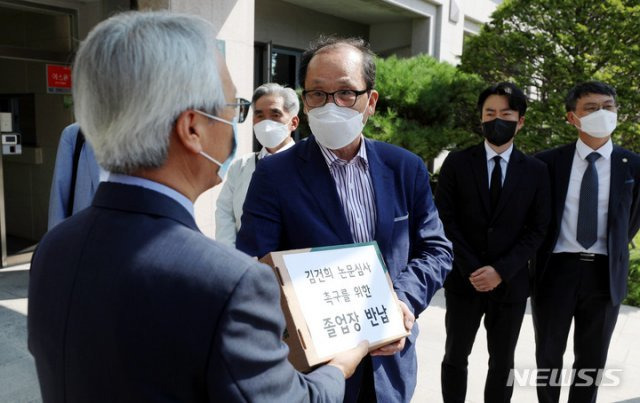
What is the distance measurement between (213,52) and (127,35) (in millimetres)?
172

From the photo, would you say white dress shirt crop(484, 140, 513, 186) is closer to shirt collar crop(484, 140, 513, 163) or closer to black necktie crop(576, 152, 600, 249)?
shirt collar crop(484, 140, 513, 163)

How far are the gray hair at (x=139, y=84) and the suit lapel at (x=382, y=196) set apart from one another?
1.02 meters

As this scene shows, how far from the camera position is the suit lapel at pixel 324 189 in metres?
1.93

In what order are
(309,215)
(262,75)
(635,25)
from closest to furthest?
(309,215), (635,25), (262,75)

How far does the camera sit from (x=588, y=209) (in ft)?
Result: 10.4

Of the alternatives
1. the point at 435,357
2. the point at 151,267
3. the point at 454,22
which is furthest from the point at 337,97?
the point at 454,22

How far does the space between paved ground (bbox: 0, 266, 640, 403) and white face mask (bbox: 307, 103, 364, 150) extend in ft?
7.54

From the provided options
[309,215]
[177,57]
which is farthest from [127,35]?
[309,215]

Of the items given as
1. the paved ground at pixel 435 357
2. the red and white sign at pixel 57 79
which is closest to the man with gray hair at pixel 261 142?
the paved ground at pixel 435 357

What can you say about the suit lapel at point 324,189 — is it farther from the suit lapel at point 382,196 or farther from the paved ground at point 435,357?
the paved ground at point 435,357

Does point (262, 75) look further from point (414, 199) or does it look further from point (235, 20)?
point (414, 199)

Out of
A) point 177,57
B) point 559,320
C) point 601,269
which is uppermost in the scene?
point 177,57

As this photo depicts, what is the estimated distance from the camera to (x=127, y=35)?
3.43 ft

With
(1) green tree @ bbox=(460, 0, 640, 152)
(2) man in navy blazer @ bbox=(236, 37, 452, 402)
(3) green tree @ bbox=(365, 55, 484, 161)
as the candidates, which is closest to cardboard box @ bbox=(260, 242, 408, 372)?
(2) man in navy blazer @ bbox=(236, 37, 452, 402)
